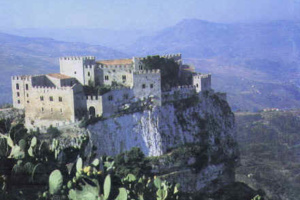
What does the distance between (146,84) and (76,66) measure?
11479 millimetres

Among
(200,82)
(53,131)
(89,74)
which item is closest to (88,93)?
(89,74)

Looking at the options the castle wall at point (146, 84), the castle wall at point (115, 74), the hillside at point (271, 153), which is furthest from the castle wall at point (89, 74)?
the hillside at point (271, 153)

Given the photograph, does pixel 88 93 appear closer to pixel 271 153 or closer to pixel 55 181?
pixel 55 181

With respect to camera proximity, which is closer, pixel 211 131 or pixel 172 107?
pixel 172 107

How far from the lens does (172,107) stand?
68812mm

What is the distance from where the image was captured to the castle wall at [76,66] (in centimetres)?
6900

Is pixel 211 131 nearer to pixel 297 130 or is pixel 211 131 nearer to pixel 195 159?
pixel 195 159

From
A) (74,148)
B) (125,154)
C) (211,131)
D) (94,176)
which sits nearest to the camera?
(94,176)

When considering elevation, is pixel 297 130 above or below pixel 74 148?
below

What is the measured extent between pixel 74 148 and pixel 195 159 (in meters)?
38.6

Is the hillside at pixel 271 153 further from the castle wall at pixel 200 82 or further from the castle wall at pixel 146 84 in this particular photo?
the castle wall at pixel 146 84

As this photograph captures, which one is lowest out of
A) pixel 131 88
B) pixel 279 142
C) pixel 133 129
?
pixel 279 142

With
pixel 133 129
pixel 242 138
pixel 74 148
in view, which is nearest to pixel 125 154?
pixel 133 129

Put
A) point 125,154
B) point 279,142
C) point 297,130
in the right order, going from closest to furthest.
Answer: point 125,154 → point 279,142 → point 297,130
